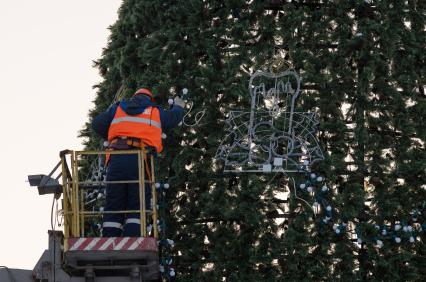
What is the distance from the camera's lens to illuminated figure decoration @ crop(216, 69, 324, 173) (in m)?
17.1

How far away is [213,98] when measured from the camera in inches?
682

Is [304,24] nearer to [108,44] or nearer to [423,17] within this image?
[423,17]

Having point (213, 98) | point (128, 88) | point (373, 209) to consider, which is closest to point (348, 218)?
point (373, 209)

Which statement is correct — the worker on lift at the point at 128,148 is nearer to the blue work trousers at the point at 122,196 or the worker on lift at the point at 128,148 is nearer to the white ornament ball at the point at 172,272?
the blue work trousers at the point at 122,196

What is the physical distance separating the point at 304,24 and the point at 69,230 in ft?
15.9

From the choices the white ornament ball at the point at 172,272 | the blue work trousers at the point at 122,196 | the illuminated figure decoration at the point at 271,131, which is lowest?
the white ornament ball at the point at 172,272

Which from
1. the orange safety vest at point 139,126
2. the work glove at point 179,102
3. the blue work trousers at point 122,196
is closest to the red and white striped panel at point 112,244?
the blue work trousers at point 122,196

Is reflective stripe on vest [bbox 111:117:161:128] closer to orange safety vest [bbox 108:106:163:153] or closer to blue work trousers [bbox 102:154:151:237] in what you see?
orange safety vest [bbox 108:106:163:153]

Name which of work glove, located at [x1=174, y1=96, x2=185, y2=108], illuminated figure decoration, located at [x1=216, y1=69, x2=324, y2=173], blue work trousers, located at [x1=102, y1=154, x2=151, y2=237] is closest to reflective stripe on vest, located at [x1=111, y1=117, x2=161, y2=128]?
blue work trousers, located at [x1=102, y1=154, x2=151, y2=237]

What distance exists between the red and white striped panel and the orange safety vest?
1.50 metres

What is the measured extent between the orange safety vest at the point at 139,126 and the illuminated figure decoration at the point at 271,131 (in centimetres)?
202

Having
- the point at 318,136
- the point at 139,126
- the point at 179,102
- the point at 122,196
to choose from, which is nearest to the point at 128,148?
the point at 139,126

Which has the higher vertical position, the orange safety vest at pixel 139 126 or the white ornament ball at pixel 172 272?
the orange safety vest at pixel 139 126

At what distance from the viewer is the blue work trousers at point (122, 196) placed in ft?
49.2
